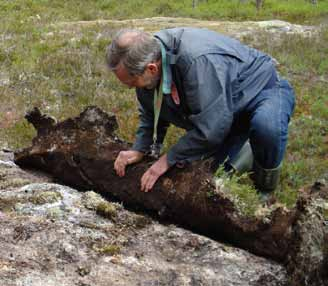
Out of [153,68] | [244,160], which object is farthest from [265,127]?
[153,68]

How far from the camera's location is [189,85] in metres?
3.88

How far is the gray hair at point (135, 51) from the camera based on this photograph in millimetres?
3795

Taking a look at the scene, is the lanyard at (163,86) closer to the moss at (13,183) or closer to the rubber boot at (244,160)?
the rubber boot at (244,160)

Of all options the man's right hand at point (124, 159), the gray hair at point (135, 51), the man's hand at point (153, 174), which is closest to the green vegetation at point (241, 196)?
the man's hand at point (153, 174)

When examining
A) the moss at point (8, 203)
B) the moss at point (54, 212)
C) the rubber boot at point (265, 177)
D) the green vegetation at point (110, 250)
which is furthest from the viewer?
the rubber boot at point (265, 177)

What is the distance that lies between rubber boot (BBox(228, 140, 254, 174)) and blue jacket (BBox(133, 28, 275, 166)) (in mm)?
565

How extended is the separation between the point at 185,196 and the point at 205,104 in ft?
2.28

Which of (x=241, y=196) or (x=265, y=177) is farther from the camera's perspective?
(x=265, y=177)

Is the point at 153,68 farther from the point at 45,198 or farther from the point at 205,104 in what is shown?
the point at 45,198

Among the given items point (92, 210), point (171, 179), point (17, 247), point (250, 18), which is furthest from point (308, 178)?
point (250, 18)

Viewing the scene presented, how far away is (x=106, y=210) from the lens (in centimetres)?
377

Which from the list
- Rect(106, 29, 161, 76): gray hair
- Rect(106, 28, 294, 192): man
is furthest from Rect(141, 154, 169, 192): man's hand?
Rect(106, 29, 161, 76): gray hair

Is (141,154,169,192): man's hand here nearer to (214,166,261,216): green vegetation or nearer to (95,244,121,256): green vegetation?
(214,166,261,216): green vegetation

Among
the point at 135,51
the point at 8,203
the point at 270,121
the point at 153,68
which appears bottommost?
the point at 8,203
